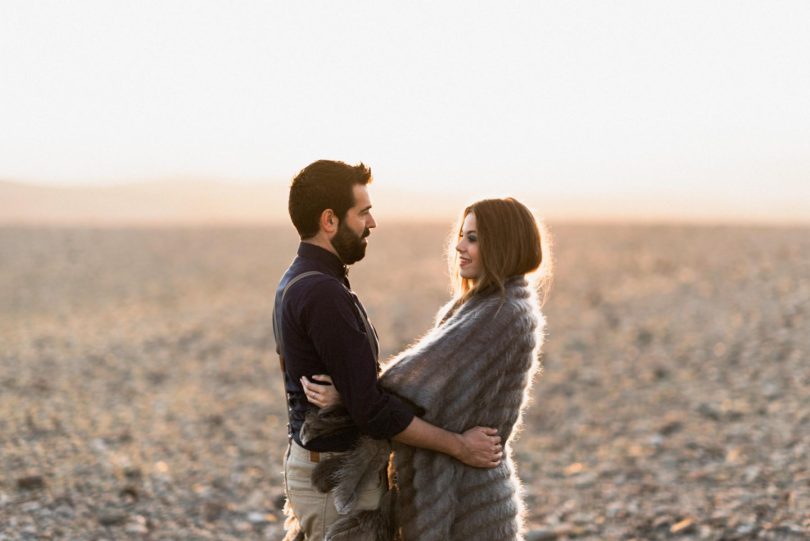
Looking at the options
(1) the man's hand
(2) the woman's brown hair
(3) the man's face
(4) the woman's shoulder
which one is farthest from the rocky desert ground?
(3) the man's face

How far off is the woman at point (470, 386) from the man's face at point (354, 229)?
59cm

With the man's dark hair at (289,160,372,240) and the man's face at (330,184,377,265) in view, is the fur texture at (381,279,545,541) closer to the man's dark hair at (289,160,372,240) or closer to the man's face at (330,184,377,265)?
the man's face at (330,184,377,265)

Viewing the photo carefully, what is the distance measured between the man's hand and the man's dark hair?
132cm

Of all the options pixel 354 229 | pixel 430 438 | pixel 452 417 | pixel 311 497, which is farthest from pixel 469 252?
pixel 311 497

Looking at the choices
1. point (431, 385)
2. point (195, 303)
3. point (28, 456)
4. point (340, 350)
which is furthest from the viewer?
point (195, 303)

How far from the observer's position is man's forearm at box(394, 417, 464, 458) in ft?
13.7

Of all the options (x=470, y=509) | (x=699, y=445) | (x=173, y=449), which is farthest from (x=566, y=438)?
(x=470, y=509)

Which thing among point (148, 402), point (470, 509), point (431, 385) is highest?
point (431, 385)

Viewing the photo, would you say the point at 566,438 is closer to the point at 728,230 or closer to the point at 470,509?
the point at 470,509

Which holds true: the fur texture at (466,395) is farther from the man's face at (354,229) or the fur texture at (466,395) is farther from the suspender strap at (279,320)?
the man's face at (354,229)

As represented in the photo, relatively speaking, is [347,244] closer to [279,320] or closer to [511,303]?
[279,320]

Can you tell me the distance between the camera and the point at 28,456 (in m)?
10.1

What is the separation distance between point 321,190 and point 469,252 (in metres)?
0.91

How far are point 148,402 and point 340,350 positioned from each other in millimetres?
11621
